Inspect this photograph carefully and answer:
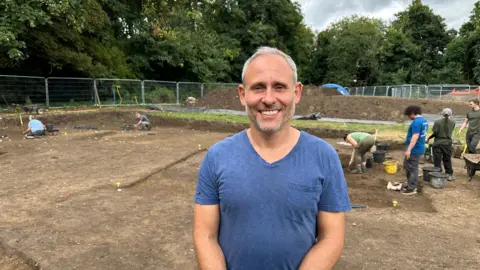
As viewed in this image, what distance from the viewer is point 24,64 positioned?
19.8 m

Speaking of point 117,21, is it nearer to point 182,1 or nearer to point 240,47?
point 182,1

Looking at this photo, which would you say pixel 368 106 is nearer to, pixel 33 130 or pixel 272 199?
pixel 33 130

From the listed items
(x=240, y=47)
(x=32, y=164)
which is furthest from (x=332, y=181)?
(x=240, y=47)

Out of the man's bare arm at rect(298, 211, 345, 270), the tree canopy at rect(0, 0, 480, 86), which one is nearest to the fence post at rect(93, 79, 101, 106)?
the tree canopy at rect(0, 0, 480, 86)

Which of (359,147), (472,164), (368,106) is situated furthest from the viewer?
(368,106)

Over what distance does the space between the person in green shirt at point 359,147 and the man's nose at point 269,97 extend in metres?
6.98

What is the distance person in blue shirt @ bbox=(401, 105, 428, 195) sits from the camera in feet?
21.9

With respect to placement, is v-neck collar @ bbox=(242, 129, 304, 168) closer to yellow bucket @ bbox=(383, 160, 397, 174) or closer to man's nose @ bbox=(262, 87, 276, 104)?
man's nose @ bbox=(262, 87, 276, 104)

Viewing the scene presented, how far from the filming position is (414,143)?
6680 millimetres

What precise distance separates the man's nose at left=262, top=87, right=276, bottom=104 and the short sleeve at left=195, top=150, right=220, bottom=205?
1.28 ft

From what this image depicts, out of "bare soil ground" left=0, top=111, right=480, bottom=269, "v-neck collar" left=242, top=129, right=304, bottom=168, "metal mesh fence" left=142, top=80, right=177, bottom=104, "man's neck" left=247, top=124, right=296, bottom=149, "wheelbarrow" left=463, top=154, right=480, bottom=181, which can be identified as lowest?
"bare soil ground" left=0, top=111, right=480, bottom=269

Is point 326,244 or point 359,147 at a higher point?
point 326,244

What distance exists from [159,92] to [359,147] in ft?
61.2

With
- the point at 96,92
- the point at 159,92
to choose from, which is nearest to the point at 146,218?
the point at 96,92
